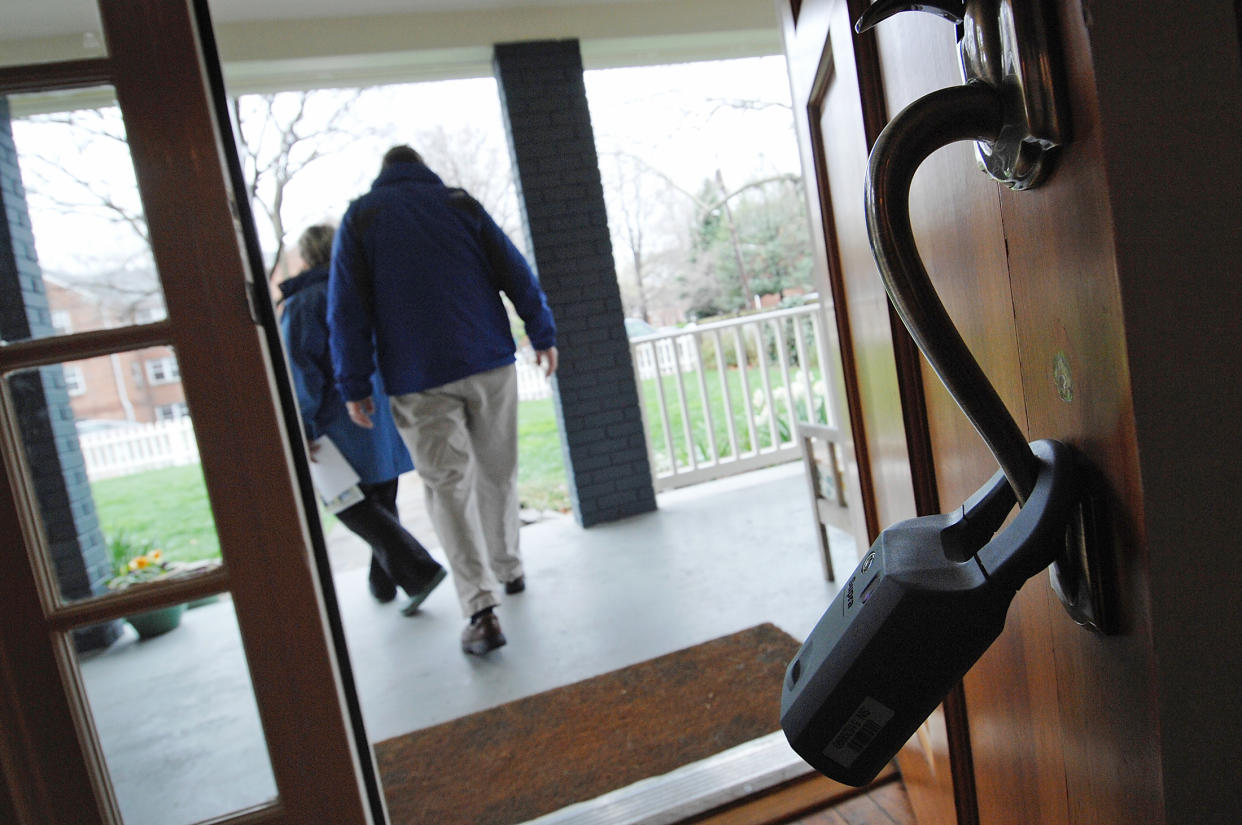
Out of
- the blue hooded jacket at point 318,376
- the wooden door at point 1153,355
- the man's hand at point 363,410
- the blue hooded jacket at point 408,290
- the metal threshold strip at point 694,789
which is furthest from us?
the blue hooded jacket at point 318,376

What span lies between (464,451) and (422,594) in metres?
0.73

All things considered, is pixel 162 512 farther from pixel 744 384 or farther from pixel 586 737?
pixel 744 384

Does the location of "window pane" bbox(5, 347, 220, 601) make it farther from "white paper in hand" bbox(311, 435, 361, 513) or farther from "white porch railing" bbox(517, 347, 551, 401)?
"white porch railing" bbox(517, 347, 551, 401)

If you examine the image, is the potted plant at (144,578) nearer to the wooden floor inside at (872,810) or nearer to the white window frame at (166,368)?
the white window frame at (166,368)

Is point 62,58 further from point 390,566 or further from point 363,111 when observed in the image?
point 363,111

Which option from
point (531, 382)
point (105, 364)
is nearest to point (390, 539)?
point (105, 364)

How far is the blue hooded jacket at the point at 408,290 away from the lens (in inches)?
91.6

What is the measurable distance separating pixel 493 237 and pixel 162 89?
156cm

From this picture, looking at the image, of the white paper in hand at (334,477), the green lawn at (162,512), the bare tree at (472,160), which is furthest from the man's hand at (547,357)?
the bare tree at (472,160)

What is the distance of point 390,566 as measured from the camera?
2775 millimetres

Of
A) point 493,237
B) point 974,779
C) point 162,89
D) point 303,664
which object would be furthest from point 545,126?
point 974,779

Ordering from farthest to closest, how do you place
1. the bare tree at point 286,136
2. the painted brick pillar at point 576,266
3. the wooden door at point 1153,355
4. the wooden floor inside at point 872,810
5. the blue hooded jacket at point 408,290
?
1. the bare tree at point 286,136
2. the painted brick pillar at point 576,266
3. the blue hooded jacket at point 408,290
4. the wooden floor inside at point 872,810
5. the wooden door at point 1153,355

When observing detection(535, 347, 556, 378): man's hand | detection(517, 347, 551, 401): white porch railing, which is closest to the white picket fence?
detection(535, 347, 556, 378): man's hand

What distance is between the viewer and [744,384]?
434 centimetres
